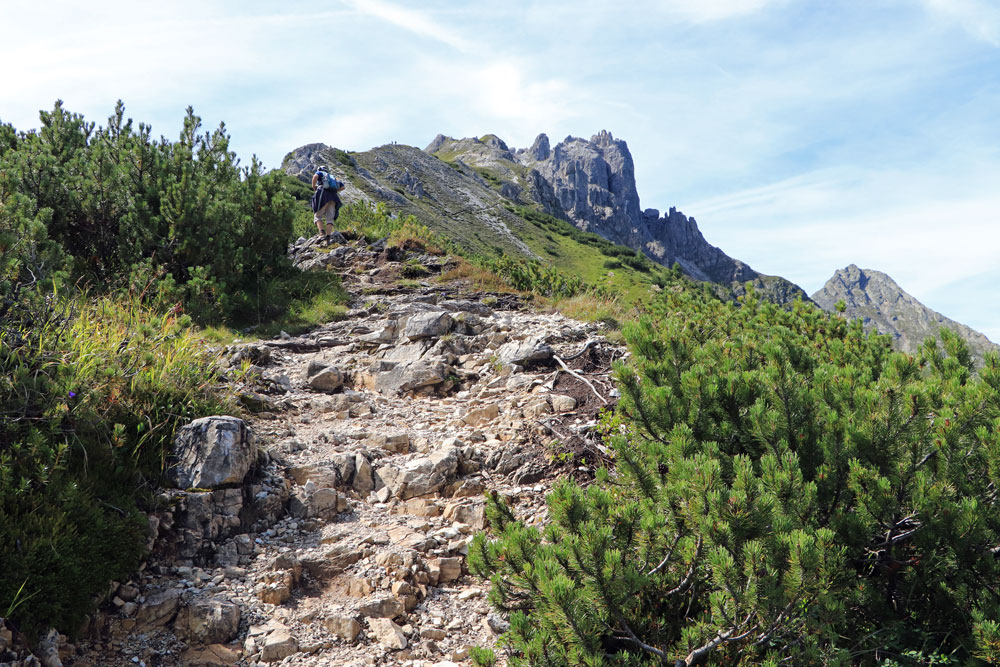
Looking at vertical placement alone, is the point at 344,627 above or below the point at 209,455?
below

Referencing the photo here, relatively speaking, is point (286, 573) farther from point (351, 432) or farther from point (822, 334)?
point (822, 334)

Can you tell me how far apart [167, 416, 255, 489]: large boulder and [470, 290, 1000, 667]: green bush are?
257cm

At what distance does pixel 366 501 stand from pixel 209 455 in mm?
1536

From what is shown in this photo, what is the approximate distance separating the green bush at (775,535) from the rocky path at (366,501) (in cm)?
105

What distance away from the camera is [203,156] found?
12844 millimetres

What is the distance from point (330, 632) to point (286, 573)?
72 cm

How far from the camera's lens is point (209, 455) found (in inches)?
200

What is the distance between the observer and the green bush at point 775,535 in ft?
9.64

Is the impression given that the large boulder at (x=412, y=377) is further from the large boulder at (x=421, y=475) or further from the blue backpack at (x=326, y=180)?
the blue backpack at (x=326, y=180)

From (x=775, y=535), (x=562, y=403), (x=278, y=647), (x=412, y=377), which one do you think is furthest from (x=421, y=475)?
(x=775, y=535)

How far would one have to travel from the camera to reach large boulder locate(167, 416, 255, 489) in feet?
16.4

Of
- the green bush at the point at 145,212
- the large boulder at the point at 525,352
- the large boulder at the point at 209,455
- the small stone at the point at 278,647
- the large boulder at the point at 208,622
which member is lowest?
the small stone at the point at 278,647

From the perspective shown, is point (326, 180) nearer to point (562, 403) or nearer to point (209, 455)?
point (562, 403)

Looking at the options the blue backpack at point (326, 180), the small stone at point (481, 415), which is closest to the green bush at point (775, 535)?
the small stone at point (481, 415)
